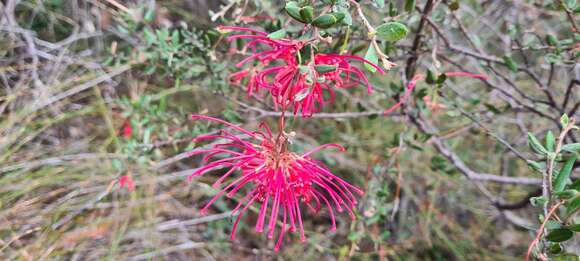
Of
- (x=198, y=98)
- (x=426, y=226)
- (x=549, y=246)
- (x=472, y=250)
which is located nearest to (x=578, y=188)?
(x=549, y=246)

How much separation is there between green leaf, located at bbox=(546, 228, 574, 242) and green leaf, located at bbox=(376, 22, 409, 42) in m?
0.33

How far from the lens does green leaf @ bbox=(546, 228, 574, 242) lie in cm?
59

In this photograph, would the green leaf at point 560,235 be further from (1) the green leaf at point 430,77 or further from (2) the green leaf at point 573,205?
(1) the green leaf at point 430,77

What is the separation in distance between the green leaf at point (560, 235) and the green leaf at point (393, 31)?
330mm

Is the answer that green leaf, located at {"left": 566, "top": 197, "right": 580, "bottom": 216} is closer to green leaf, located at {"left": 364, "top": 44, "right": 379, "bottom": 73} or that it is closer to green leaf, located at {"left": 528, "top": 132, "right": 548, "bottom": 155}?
green leaf, located at {"left": 528, "top": 132, "right": 548, "bottom": 155}

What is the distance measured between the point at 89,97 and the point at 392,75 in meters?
1.04

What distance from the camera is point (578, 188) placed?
0.61 meters

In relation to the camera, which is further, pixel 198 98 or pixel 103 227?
pixel 198 98

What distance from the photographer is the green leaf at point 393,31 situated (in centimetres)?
53

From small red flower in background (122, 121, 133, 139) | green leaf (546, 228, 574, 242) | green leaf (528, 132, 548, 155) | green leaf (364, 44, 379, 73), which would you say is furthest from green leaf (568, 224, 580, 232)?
small red flower in background (122, 121, 133, 139)

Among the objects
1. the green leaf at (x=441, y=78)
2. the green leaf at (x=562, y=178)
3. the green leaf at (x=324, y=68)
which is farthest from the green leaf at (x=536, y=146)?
the green leaf at (x=324, y=68)

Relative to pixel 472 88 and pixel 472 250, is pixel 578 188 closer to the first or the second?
pixel 472 250

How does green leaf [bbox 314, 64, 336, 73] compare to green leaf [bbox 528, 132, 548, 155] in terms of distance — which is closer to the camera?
green leaf [bbox 314, 64, 336, 73]

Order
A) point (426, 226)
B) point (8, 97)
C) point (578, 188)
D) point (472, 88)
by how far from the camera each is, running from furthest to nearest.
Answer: point (472, 88), point (426, 226), point (8, 97), point (578, 188)
